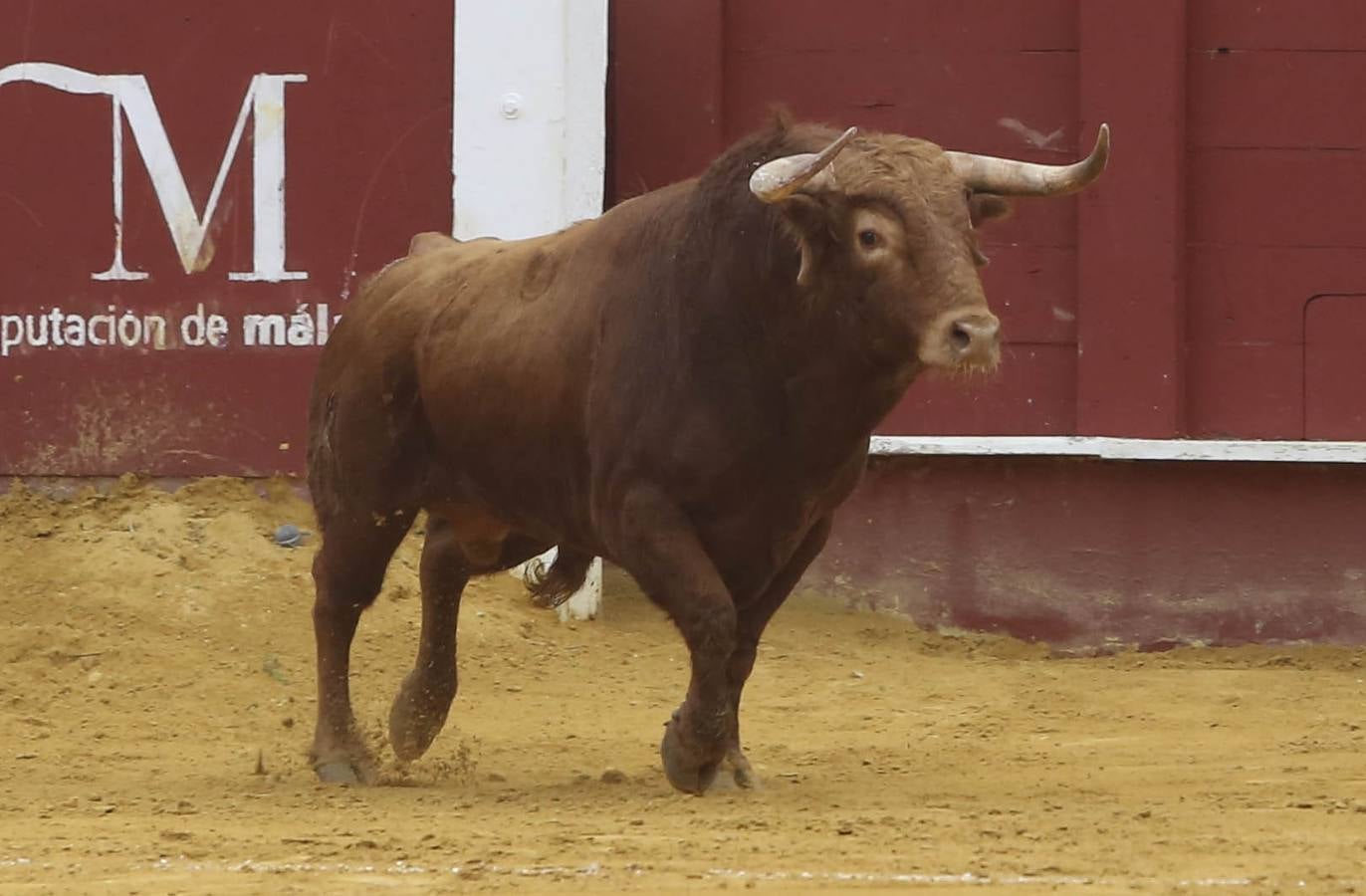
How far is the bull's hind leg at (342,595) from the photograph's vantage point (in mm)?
7395

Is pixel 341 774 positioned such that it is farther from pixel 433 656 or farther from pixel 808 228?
pixel 808 228

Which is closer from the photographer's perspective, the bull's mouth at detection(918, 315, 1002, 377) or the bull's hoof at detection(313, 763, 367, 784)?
the bull's mouth at detection(918, 315, 1002, 377)

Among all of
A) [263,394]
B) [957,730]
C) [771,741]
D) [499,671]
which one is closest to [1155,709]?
[957,730]

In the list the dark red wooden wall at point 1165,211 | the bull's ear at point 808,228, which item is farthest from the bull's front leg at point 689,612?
the dark red wooden wall at point 1165,211

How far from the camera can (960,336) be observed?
5.93 m

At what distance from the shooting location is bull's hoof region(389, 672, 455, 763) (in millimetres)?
7578

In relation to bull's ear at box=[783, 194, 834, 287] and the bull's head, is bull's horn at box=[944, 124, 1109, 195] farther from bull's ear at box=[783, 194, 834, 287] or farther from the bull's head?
bull's ear at box=[783, 194, 834, 287]

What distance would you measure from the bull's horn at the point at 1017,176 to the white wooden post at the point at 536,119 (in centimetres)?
333

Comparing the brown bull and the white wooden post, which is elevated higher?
the white wooden post

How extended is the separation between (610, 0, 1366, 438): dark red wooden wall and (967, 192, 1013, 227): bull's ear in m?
3.35

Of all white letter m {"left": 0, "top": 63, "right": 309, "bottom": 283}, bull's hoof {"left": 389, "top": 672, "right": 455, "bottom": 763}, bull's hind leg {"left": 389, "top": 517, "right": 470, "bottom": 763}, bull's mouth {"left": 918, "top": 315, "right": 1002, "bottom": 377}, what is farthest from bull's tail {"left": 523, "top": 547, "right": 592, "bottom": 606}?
white letter m {"left": 0, "top": 63, "right": 309, "bottom": 283}

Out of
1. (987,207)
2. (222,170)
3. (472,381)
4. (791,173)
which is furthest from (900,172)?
(222,170)

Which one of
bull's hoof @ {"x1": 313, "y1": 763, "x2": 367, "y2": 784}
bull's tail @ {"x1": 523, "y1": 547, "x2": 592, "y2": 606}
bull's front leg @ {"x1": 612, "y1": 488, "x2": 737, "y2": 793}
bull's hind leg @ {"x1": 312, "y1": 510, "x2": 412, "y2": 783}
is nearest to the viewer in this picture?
bull's front leg @ {"x1": 612, "y1": 488, "x2": 737, "y2": 793}

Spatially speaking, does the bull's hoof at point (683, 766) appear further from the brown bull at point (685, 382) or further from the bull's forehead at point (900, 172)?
the bull's forehead at point (900, 172)
